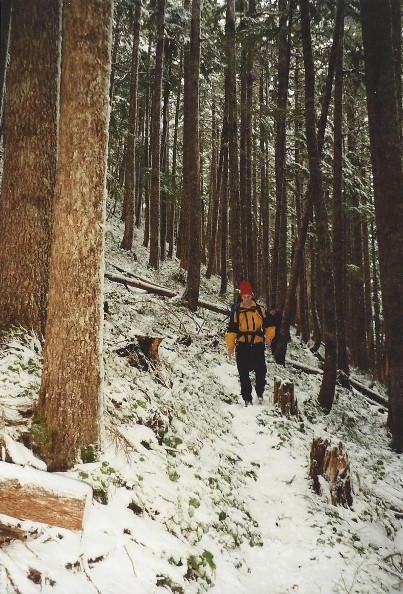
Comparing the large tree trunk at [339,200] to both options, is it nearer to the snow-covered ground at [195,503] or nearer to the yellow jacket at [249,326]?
the snow-covered ground at [195,503]

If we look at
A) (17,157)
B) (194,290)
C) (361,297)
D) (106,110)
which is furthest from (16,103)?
(361,297)

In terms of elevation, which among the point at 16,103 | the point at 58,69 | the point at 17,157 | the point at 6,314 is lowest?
the point at 6,314

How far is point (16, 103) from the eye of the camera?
201 inches

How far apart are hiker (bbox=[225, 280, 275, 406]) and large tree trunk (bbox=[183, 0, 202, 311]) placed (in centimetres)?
411

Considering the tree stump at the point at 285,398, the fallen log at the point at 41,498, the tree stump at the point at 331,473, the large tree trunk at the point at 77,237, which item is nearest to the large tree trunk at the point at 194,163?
the tree stump at the point at 285,398

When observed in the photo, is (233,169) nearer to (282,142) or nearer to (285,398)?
(282,142)

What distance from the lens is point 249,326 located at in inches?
292

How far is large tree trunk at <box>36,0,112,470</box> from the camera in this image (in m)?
3.56

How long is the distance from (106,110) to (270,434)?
5605 millimetres

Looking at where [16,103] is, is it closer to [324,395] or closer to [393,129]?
[393,129]

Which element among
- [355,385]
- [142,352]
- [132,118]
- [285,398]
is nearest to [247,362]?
[285,398]

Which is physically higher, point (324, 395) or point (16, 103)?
point (16, 103)

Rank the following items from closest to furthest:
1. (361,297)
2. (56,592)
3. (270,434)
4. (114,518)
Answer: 1. (56,592)
2. (114,518)
3. (270,434)
4. (361,297)

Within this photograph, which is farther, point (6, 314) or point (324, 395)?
point (324, 395)
